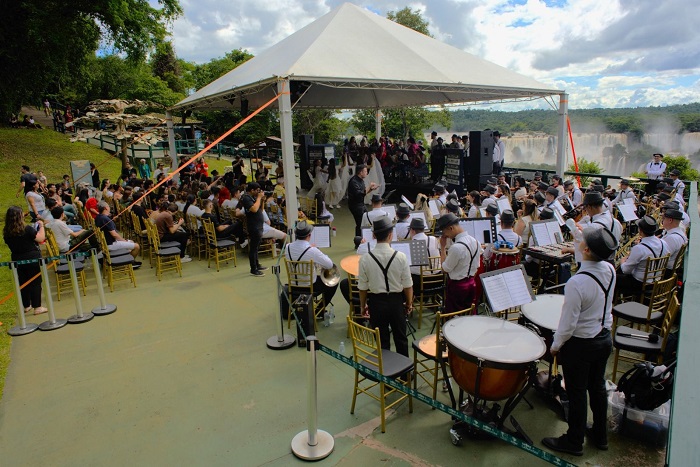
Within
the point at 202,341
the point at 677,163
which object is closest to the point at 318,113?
the point at 677,163

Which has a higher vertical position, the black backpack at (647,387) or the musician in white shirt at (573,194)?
the musician in white shirt at (573,194)

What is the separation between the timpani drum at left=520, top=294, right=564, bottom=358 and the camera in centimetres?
402

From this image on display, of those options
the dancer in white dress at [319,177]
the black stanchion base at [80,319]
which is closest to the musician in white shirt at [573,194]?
the dancer in white dress at [319,177]

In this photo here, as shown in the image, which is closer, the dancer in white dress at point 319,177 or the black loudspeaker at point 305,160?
the dancer in white dress at point 319,177

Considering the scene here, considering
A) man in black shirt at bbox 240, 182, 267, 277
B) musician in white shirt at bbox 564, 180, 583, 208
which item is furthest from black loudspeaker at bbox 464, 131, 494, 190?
man in black shirt at bbox 240, 182, 267, 277

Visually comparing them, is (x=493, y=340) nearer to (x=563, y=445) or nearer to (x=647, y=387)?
(x=563, y=445)

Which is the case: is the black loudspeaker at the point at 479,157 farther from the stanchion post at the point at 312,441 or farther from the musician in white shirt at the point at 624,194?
the stanchion post at the point at 312,441

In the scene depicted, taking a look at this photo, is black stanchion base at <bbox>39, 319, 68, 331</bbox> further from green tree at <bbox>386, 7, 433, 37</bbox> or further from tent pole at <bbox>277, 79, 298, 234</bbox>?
green tree at <bbox>386, 7, 433, 37</bbox>

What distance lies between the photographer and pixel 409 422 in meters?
4.18

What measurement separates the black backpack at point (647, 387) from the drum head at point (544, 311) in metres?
0.72

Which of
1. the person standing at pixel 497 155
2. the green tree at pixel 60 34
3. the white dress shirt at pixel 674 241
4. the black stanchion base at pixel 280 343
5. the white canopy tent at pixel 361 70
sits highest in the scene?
the green tree at pixel 60 34

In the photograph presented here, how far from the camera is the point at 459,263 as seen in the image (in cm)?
494

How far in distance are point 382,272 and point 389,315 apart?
475 mm

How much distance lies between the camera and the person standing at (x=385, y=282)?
4340 mm
